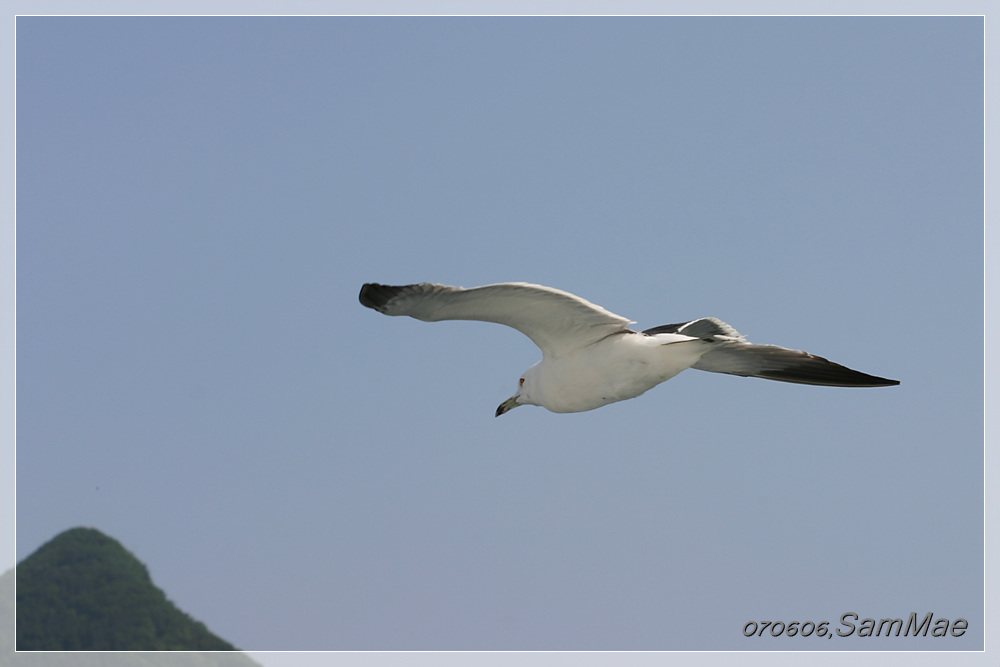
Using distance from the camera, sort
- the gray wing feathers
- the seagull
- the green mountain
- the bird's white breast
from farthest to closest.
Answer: the green mountain < the gray wing feathers < the bird's white breast < the seagull

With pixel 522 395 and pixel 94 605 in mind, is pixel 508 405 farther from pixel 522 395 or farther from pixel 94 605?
pixel 94 605

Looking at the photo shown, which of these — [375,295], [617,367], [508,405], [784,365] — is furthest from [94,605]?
[375,295]

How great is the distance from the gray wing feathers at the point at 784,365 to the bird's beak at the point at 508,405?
9.55 feet

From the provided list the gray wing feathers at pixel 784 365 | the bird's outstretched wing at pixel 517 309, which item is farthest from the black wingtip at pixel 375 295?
the gray wing feathers at pixel 784 365

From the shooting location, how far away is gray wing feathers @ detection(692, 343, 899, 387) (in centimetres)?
1500

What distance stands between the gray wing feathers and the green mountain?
108 m

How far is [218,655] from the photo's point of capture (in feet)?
392

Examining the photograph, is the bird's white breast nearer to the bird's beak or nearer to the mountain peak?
the bird's beak

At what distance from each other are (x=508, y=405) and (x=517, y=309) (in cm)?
350

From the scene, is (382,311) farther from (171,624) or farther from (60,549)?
(60,549)

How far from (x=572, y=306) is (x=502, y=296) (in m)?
1.16

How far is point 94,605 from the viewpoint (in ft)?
377

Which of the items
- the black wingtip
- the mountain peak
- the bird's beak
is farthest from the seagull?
the mountain peak

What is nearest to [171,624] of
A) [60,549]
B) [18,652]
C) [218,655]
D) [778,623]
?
[218,655]
